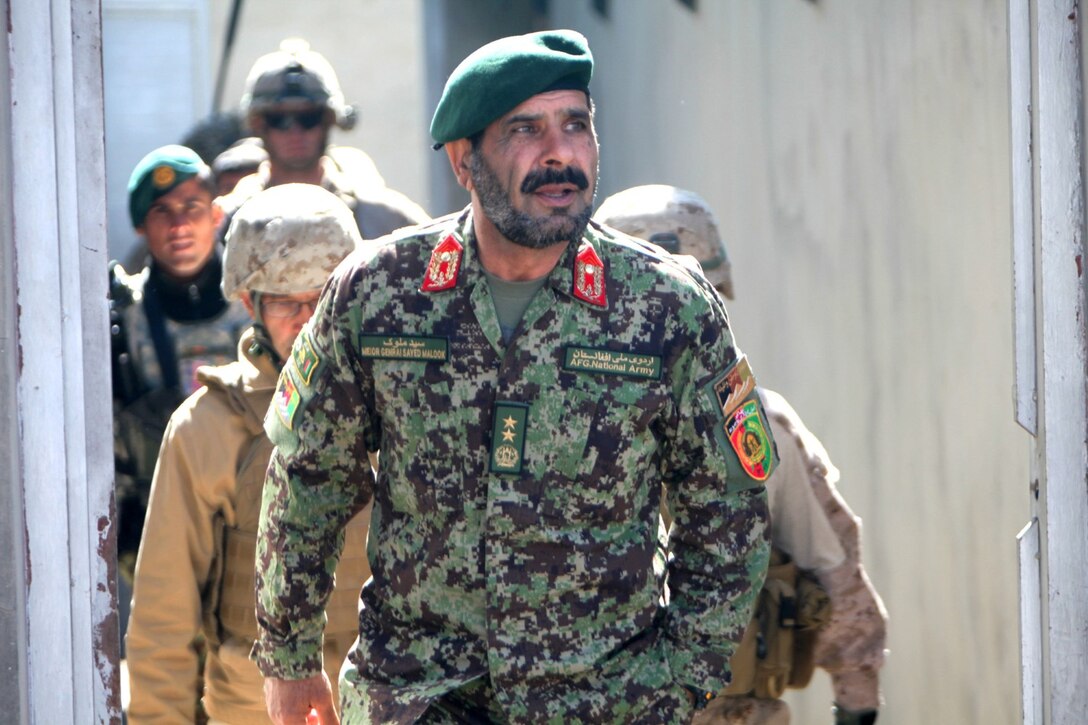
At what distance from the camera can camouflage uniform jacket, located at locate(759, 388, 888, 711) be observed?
139 inches

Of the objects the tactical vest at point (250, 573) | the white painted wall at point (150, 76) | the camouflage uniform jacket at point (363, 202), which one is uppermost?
the white painted wall at point (150, 76)

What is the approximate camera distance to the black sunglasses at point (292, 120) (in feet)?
→ 19.3

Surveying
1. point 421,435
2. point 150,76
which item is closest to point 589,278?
point 421,435

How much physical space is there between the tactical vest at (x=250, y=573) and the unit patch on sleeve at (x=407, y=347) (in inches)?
31.3

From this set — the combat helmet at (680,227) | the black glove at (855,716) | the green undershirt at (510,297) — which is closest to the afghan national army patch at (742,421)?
the green undershirt at (510,297)

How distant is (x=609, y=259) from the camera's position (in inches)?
119

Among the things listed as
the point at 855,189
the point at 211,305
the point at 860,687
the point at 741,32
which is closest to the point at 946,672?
the point at 860,687

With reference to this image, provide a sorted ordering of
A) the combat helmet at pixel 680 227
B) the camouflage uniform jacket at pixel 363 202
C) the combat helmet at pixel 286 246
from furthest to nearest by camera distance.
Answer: the camouflage uniform jacket at pixel 363 202, the combat helmet at pixel 680 227, the combat helmet at pixel 286 246

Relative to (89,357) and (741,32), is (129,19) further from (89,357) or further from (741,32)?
(89,357)

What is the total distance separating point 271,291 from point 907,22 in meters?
2.11

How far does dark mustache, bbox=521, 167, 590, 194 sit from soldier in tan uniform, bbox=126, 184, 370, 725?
1.02 m

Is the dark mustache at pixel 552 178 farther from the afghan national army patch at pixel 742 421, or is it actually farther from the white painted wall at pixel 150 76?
→ the white painted wall at pixel 150 76

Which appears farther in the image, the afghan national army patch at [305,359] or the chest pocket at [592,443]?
the afghan national army patch at [305,359]

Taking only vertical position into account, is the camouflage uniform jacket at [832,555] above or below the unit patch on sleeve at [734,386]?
below
